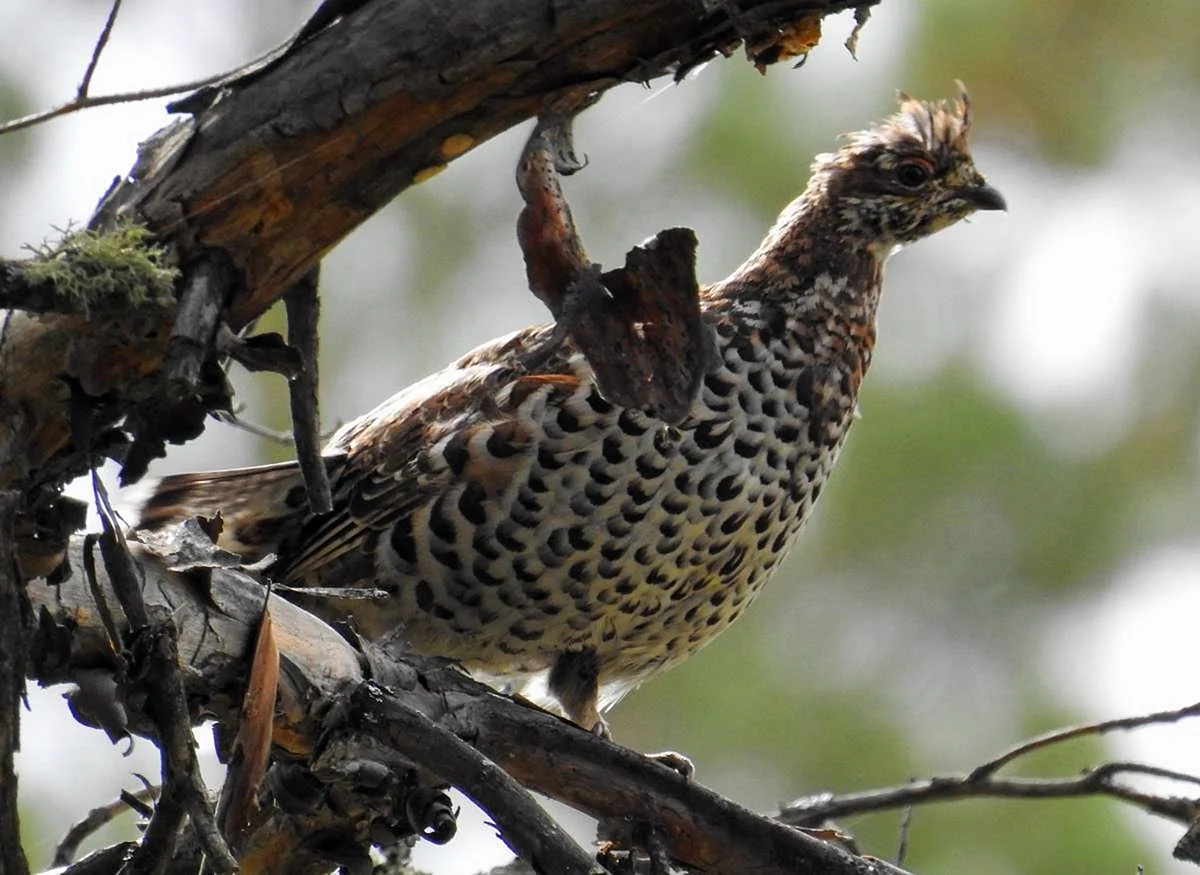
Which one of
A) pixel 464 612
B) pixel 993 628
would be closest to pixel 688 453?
pixel 464 612

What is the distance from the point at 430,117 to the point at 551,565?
166 centimetres

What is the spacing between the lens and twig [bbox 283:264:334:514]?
2.58 metres

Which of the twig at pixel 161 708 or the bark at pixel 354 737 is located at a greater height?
the bark at pixel 354 737

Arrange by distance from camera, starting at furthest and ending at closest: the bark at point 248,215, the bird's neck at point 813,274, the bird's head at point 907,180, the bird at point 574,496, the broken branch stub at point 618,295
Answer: the bird's head at point 907,180
the bird's neck at point 813,274
the bird at point 574,496
the broken branch stub at point 618,295
the bark at point 248,215

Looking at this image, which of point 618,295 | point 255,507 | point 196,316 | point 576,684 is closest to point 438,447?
point 255,507

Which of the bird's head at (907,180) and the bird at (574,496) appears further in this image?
the bird's head at (907,180)

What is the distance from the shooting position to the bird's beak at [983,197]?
15.6 ft

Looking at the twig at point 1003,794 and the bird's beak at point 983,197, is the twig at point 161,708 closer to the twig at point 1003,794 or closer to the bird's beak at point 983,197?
the twig at point 1003,794

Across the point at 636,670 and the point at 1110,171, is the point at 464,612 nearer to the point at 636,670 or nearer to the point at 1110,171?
the point at 636,670

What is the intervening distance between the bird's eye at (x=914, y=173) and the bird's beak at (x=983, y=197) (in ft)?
0.35

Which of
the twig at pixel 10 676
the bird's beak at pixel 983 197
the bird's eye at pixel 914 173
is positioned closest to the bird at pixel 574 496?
the bird's eye at pixel 914 173

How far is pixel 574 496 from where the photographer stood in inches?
154

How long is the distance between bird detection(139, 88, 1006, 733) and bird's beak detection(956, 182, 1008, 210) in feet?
1.30

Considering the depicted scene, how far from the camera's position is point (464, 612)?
407 centimetres
